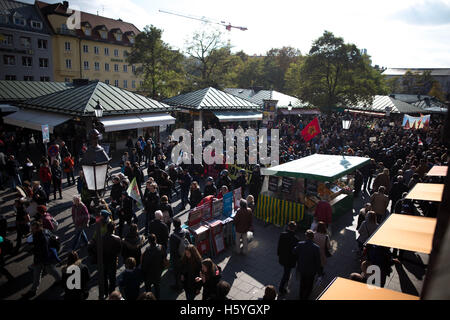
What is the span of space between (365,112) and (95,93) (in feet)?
98.2

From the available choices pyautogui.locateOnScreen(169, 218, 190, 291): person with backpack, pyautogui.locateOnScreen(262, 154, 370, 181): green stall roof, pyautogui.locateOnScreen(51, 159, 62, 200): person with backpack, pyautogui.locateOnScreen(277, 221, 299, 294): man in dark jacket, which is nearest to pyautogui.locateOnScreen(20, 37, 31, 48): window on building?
pyautogui.locateOnScreen(51, 159, 62, 200): person with backpack

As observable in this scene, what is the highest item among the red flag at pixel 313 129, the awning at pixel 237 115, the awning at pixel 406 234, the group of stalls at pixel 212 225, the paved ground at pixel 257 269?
the awning at pixel 237 115

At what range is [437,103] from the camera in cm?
4284

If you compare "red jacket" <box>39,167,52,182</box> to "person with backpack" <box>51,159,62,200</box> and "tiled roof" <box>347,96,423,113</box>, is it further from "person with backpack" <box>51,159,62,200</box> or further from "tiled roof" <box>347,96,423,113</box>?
"tiled roof" <box>347,96,423,113</box>

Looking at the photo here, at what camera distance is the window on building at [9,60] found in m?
36.9

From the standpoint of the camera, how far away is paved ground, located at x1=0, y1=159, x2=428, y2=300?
21.0 feet

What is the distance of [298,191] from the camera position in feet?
32.3

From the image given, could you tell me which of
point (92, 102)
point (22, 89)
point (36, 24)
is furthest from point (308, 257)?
point (36, 24)

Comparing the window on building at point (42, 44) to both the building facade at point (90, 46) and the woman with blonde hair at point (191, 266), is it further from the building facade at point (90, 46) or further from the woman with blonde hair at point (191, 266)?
the woman with blonde hair at point (191, 266)

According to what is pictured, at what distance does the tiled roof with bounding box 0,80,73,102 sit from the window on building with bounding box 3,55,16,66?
17725 mm

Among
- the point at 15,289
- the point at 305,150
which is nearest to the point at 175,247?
the point at 15,289

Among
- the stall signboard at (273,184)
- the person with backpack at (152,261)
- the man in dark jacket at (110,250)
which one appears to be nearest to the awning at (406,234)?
the person with backpack at (152,261)

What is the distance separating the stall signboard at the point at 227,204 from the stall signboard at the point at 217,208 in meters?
0.17
